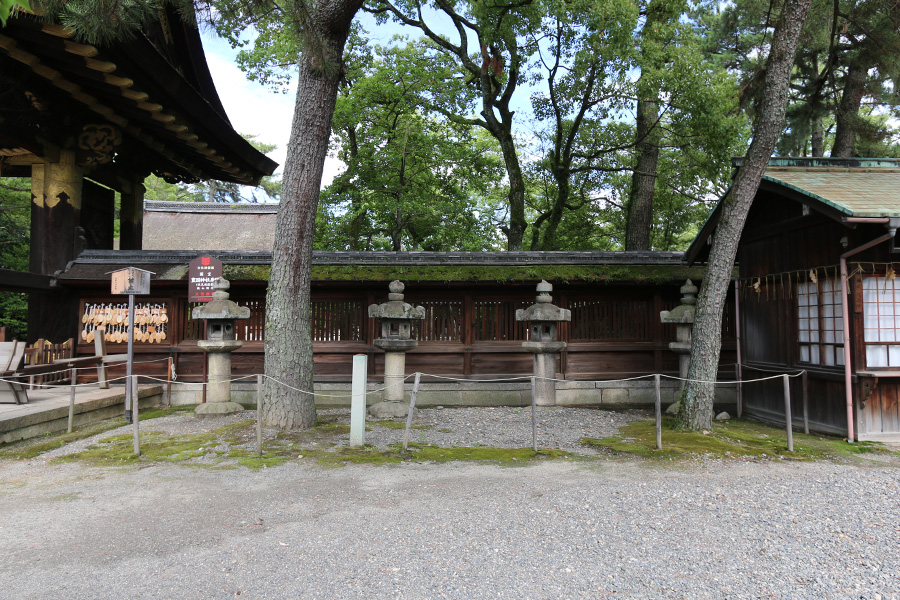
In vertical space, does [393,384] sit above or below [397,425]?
above

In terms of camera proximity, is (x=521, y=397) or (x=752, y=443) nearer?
(x=752, y=443)

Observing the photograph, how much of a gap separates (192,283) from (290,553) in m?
7.26

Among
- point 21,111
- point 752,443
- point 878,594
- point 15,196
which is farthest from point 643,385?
point 15,196

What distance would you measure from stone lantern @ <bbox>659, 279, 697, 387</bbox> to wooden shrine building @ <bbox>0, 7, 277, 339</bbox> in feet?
32.4

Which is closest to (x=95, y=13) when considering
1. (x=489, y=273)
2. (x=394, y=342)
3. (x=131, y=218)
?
(x=394, y=342)

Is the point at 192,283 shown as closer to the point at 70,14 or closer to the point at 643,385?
the point at 70,14

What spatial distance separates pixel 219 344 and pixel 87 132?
5428mm

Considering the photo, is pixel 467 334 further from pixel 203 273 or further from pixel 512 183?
pixel 512 183

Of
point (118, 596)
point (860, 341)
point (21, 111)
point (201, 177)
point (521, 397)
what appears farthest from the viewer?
point (201, 177)

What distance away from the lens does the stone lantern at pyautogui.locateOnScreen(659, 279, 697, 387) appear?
9.11 m

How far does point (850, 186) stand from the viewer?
298 inches

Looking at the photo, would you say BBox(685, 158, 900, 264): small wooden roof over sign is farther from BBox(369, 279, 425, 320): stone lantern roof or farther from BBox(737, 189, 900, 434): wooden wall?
BBox(369, 279, 425, 320): stone lantern roof

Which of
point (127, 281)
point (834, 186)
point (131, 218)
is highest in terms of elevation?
point (131, 218)

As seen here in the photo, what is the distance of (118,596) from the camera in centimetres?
314
